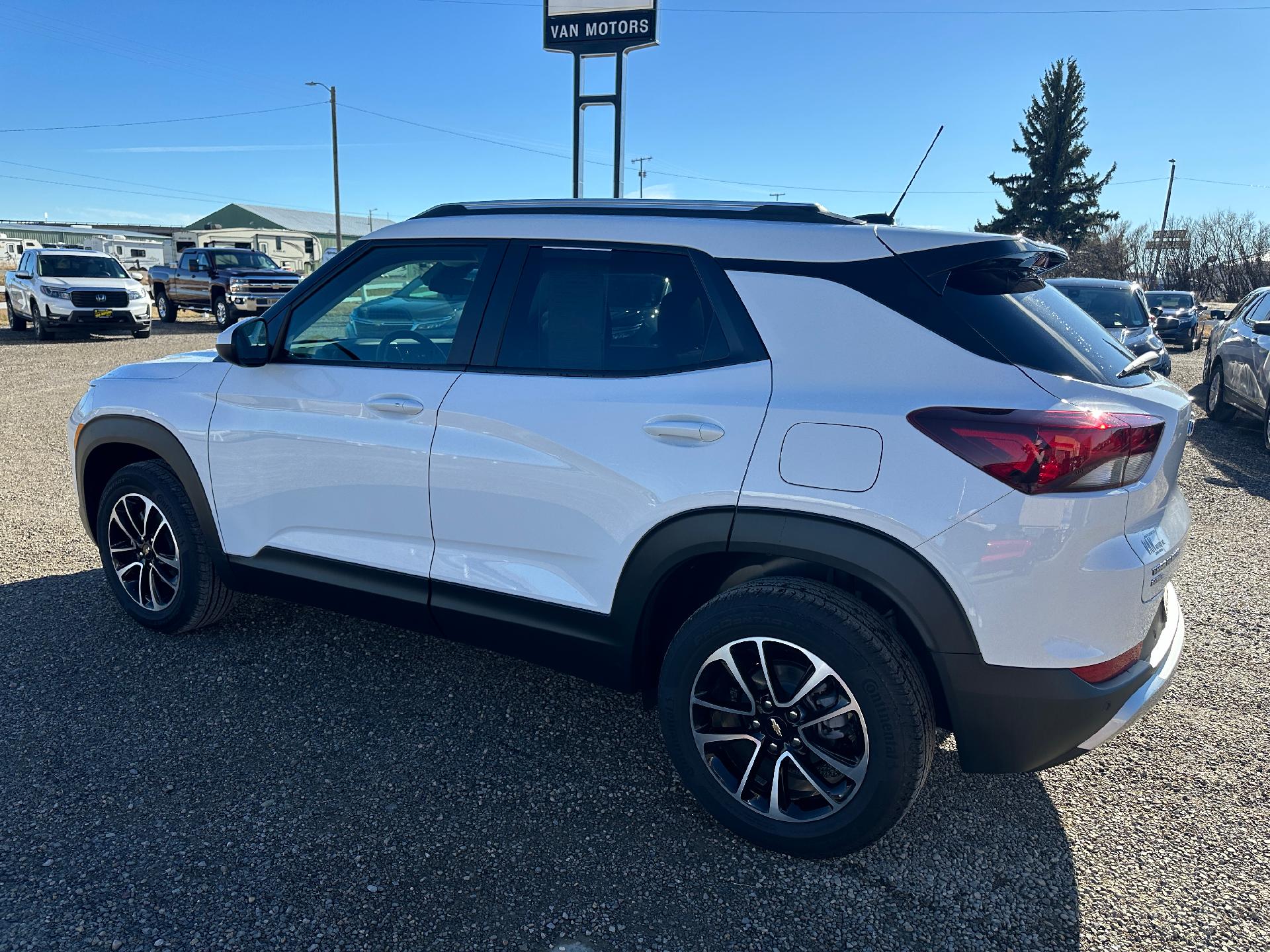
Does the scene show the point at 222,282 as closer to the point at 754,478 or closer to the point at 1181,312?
the point at 754,478

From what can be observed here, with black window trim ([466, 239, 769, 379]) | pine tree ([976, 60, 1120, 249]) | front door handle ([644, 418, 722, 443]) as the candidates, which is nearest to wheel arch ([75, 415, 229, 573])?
black window trim ([466, 239, 769, 379])

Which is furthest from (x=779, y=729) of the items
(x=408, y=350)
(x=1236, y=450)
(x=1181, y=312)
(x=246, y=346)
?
(x=1181, y=312)

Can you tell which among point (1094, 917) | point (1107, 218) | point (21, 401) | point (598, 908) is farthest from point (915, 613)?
point (1107, 218)

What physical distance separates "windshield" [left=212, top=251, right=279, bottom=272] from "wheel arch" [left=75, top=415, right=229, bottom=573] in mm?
19711

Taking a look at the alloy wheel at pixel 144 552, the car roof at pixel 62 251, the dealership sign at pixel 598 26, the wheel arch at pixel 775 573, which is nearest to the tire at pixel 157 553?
the alloy wheel at pixel 144 552

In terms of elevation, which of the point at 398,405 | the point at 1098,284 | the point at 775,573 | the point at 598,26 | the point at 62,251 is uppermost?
the point at 598,26

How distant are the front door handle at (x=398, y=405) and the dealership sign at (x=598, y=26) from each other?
1383 centimetres

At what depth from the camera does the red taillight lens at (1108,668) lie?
7.39 feet

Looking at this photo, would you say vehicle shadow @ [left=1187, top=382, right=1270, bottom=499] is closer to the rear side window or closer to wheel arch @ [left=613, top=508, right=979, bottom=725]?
the rear side window

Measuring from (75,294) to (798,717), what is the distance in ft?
63.4

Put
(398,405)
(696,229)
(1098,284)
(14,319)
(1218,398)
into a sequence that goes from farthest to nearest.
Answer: (14,319) < (1098,284) < (1218,398) < (398,405) < (696,229)

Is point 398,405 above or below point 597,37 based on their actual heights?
below

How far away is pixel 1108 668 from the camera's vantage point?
2285 millimetres

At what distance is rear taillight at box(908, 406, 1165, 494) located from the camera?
2.14 meters
